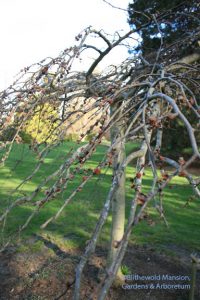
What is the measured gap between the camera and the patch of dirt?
3.98m

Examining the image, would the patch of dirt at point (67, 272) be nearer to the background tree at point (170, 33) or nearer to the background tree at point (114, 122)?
the background tree at point (114, 122)

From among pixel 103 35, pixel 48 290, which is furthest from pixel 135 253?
pixel 103 35

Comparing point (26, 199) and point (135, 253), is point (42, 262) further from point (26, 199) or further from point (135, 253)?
point (26, 199)

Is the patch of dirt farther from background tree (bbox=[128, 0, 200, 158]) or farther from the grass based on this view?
background tree (bbox=[128, 0, 200, 158])

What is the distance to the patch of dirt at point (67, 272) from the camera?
157 inches

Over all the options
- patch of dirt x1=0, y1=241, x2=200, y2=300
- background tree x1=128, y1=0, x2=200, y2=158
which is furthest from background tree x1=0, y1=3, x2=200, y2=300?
patch of dirt x1=0, y1=241, x2=200, y2=300

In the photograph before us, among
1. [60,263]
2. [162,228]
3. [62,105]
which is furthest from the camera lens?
[162,228]

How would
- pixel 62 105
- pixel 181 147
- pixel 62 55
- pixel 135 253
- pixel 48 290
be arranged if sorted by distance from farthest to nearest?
pixel 181 147
pixel 135 253
pixel 48 290
pixel 62 105
pixel 62 55

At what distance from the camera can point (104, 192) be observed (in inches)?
350

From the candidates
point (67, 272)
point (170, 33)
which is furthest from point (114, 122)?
point (170, 33)

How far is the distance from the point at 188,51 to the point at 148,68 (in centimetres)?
103

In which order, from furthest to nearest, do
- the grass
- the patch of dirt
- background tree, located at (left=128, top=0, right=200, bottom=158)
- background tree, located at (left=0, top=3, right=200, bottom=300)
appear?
the grass, the patch of dirt, background tree, located at (left=128, top=0, right=200, bottom=158), background tree, located at (left=0, top=3, right=200, bottom=300)

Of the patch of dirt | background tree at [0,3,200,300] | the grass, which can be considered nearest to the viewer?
background tree at [0,3,200,300]

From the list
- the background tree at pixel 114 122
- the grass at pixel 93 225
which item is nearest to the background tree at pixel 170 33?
the background tree at pixel 114 122
